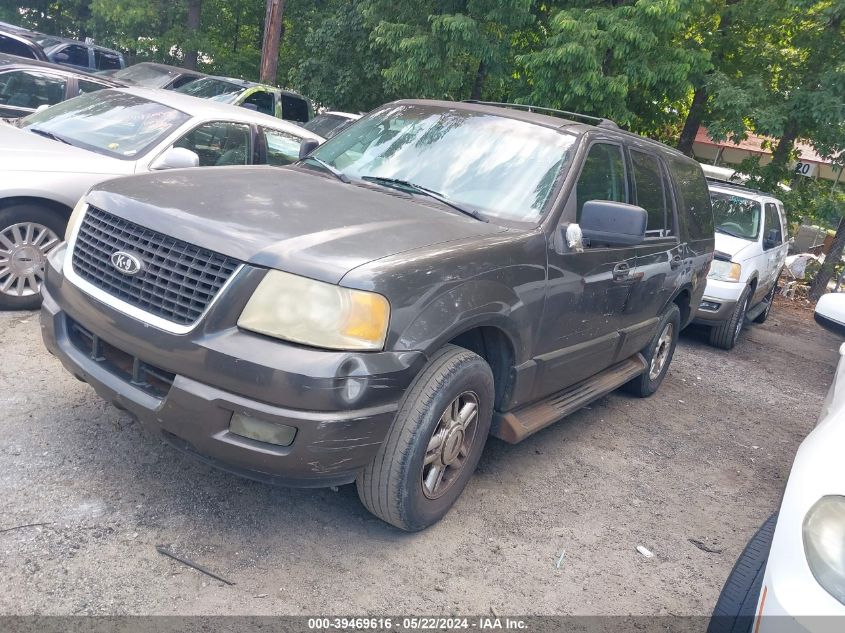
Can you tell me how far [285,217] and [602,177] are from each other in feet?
6.77

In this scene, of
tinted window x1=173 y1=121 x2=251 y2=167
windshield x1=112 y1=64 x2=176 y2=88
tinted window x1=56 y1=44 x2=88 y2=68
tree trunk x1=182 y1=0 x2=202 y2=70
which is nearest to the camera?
tinted window x1=173 y1=121 x2=251 y2=167

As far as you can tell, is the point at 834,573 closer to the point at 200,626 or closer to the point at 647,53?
the point at 200,626

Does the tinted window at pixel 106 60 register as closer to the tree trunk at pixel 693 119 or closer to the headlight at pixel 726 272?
the tree trunk at pixel 693 119

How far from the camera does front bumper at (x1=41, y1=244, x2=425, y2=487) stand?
273cm

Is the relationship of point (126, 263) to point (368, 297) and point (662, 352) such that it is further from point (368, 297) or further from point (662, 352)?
point (662, 352)

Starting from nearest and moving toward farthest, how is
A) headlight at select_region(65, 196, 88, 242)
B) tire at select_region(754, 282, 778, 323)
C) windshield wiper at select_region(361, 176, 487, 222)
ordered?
1. headlight at select_region(65, 196, 88, 242)
2. windshield wiper at select_region(361, 176, 487, 222)
3. tire at select_region(754, 282, 778, 323)

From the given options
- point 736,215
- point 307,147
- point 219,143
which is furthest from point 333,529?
point 736,215

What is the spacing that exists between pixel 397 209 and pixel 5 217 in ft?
10.1

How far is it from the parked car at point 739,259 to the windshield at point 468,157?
4.49 m

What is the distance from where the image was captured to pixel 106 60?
1820 cm

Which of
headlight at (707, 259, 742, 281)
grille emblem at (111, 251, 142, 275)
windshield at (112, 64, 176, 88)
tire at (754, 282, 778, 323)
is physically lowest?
tire at (754, 282, 778, 323)

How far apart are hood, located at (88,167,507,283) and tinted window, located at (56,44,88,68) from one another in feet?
50.3

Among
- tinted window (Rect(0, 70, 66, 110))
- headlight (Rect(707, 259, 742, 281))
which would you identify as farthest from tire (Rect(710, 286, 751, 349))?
tinted window (Rect(0, 70, 66, 110))

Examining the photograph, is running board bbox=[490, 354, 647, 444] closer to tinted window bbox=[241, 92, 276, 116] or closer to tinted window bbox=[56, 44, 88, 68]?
tinted window bbox=[241, 92, 276, 116]
